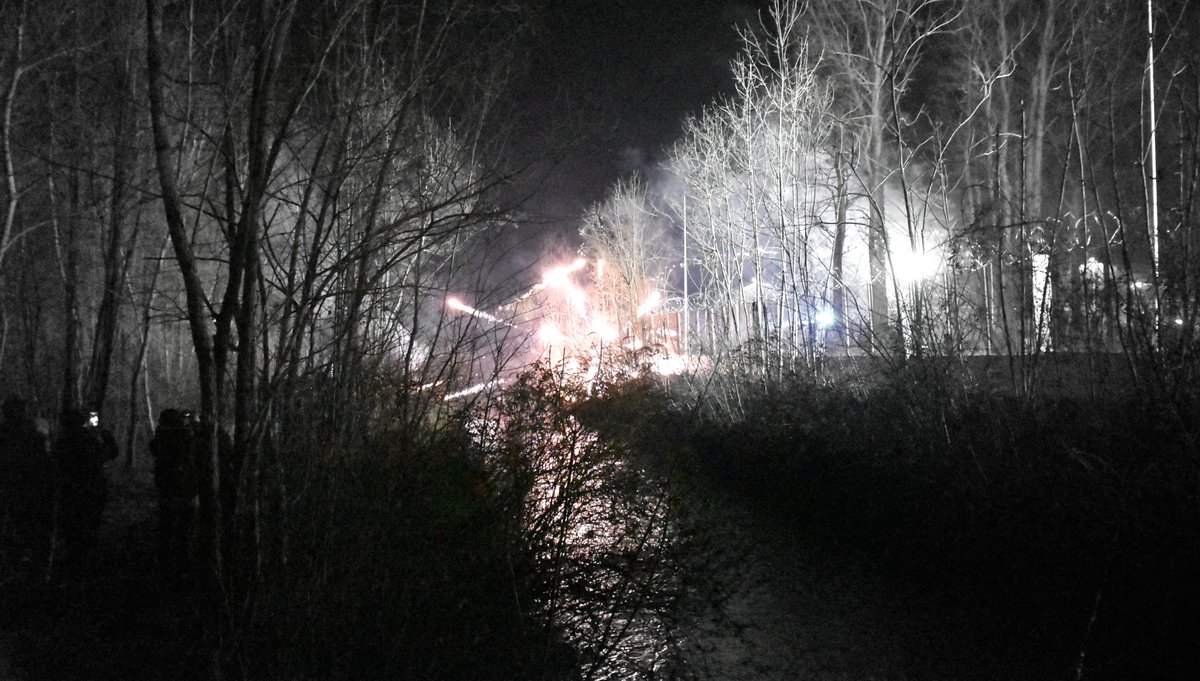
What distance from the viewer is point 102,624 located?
655 cm

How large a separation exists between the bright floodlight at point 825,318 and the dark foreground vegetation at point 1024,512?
2319 millimetres

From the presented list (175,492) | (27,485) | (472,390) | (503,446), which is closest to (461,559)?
(503,446)

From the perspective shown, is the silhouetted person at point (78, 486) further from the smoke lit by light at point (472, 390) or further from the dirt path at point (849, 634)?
the dirt path at point (849, 634)

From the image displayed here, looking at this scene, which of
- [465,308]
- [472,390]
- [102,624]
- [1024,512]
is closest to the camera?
[102,624]

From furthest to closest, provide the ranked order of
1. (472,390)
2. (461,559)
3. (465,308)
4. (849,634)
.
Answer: (472,390) → (465,308) → (849,634) → (461,559)

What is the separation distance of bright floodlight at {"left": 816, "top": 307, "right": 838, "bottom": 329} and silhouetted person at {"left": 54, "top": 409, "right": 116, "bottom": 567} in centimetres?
1008

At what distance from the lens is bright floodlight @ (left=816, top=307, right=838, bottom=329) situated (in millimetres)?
13832

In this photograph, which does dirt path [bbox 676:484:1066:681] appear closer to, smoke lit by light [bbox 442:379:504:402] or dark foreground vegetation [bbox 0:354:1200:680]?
dark foreground vegetation [bbox 0:354:1200:680]

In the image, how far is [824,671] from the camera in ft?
19.5

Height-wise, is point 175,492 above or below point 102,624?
above

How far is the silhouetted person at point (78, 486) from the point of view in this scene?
330 inches

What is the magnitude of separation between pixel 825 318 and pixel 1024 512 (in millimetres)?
7274

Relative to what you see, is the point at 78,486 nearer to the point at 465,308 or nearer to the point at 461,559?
the point at 465,308

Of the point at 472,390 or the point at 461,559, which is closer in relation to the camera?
the point at 461,559
